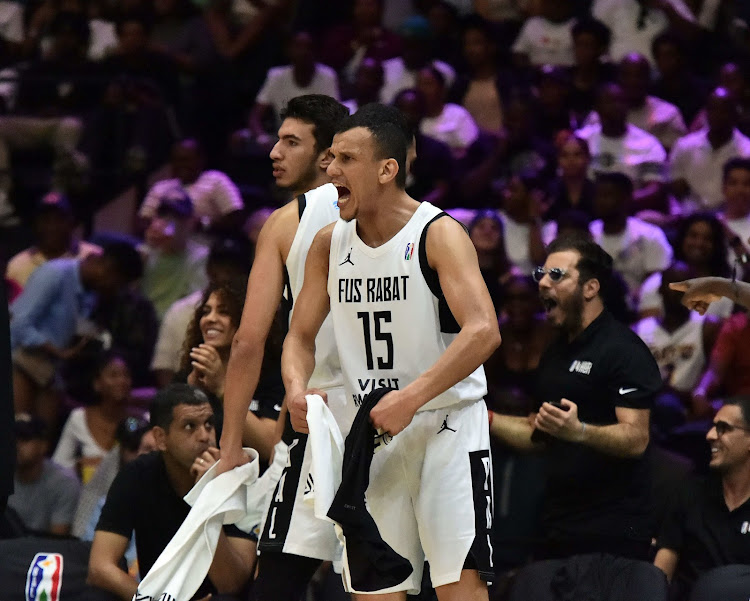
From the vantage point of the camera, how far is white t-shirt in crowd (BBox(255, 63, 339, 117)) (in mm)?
11242

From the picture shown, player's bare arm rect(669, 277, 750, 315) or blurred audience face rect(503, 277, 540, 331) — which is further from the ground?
player's bare arm rect(669, 277, 750, 315)

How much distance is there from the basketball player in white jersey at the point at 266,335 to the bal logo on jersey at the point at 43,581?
1.39 metres

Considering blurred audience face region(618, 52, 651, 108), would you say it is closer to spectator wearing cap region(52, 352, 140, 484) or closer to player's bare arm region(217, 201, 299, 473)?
spectator wearing cap region(52, 352, 140, 484)

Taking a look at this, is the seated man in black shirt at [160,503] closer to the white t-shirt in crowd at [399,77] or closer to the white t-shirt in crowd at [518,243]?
the white t-shirt in crowd at [518,243]

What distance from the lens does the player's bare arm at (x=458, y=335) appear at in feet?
13.9

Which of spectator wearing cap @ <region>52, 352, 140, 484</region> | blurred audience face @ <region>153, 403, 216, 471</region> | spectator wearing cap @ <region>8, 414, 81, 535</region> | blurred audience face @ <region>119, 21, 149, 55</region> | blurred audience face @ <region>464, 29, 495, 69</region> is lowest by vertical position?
spectator wearing cap @ <region>8, 414, 81, 535</region>

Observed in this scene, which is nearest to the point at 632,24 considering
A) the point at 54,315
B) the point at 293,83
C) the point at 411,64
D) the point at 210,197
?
the point at 411,64

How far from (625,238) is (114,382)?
11.6ft

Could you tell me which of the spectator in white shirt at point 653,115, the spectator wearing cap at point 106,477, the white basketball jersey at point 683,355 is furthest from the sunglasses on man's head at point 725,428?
the spectator in white shirt at point 653,115

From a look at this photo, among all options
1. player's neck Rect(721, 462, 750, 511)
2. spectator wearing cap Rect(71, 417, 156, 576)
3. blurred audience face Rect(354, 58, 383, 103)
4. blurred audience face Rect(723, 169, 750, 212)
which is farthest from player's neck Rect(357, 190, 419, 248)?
blurred audience face Rect(354, 58, 383, 103)

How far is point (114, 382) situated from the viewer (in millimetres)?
8484

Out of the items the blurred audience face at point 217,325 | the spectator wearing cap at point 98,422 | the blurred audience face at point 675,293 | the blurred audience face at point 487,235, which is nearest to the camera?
the blurred audience face at point 217,325

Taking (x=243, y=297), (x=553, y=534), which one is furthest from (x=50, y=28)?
(x=553, y=534)

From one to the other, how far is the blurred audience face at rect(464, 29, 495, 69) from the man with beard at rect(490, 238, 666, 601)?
17.1ft
